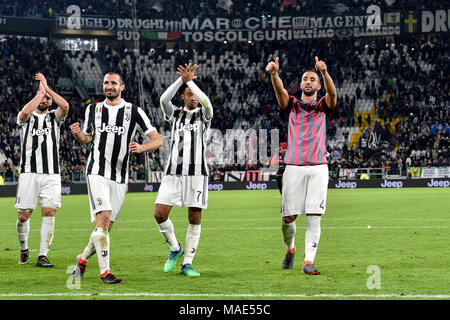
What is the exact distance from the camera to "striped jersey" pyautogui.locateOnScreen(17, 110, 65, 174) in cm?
1055

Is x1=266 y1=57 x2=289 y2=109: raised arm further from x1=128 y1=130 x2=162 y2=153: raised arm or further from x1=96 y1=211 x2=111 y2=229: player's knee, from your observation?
x1=96 y1=211 x2=111 y2=229: player's knee

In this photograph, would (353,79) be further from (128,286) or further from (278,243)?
(128,286)

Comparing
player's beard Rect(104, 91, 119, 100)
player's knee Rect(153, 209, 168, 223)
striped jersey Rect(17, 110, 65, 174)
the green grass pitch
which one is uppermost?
player's beard Rect(104, 91, 119, 100)

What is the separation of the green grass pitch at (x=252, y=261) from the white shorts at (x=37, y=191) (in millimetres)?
876

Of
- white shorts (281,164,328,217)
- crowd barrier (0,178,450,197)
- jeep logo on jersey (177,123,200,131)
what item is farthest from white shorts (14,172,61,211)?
crowd barrier (0,178,450,197)

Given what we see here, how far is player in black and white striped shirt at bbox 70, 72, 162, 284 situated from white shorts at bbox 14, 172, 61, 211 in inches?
83.4

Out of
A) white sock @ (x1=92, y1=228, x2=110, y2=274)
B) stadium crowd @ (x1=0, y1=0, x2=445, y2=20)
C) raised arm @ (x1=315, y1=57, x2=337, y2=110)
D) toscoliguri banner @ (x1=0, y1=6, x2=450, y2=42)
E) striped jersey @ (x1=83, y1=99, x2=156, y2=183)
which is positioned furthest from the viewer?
stadium crowd @ (x1=0, y1=0, x2=445, y2=20)

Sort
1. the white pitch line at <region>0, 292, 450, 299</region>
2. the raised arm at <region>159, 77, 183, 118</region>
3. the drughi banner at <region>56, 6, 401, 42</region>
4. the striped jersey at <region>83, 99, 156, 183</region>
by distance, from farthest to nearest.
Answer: the drughi banner at <region>56, 6, 401, 42</region> → the raised arm at <region>159, 77, 183, 118</region> → the striped jersey at <region>83, 99, 156, 183</region> → the white pitch line at <region>0, 292, 450, 299</region>

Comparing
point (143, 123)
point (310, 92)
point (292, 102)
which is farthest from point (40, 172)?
point (310, 92)

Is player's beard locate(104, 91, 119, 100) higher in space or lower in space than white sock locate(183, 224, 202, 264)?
higher

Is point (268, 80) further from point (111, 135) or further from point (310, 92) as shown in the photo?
point (111, 135)

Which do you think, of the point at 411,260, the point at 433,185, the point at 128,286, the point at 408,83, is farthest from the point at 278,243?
the point at 408,83

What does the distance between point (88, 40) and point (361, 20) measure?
20.8m

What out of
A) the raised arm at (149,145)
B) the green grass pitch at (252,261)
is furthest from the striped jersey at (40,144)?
the raised arm at (149,145)
